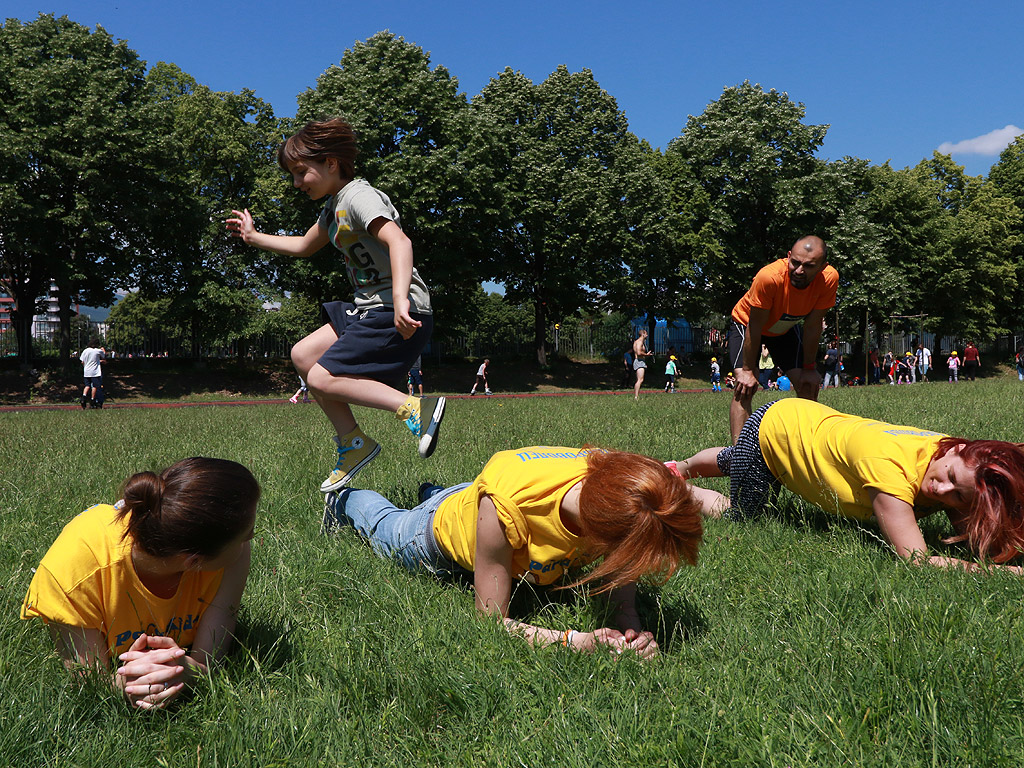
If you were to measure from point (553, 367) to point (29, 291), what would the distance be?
959 inches

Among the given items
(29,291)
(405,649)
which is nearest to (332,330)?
(405,649)

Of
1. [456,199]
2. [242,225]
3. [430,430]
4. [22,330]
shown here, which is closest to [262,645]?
[430,430]

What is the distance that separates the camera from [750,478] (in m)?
4.42

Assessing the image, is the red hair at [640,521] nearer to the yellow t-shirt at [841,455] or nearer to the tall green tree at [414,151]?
the yellow t-shirt at [841,455]

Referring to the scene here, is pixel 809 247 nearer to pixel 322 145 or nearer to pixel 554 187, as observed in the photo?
pixel 322 145

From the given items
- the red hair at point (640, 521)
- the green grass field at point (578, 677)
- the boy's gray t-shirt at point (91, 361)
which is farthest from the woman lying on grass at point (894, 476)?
the boy's gray t-shirt at point (91, 361)

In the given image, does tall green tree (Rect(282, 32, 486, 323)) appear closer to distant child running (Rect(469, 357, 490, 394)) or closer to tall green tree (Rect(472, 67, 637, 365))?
tall green tree (Rect(472, 67, 637, 365))

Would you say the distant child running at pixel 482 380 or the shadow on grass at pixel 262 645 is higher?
the shadow on grass at pixel 262 645

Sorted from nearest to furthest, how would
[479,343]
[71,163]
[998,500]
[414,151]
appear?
[998,500], [71,163], [414,151], [479,343]

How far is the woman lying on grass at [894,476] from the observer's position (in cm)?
325

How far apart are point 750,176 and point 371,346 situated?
39354mm

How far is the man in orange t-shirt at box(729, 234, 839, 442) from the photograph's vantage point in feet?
20.2

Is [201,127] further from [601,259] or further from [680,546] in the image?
[680,546]

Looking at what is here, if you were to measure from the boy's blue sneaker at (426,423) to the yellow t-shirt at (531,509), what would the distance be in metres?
1.01
